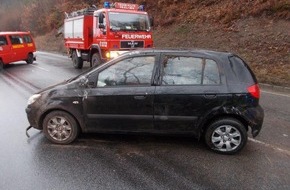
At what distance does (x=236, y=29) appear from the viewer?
690 inches

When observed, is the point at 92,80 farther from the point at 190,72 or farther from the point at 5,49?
the point at 5,49

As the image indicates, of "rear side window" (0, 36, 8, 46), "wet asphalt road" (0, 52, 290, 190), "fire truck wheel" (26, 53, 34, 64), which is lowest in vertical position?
"fire truck wheel" (26, 53, 34, 64)

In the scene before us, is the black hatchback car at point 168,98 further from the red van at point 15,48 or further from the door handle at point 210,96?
the red van at point 15,48

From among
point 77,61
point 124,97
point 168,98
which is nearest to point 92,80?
point 124,97

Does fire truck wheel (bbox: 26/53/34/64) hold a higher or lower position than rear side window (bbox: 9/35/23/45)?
lower

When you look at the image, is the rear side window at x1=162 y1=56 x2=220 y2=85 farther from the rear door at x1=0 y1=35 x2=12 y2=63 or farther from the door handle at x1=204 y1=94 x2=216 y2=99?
the rear door at x1=0 y1=35 x2=12 y2=63

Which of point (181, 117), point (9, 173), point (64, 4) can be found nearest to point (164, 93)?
point (181, 117)

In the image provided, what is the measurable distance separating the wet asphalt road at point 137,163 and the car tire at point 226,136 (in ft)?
0.46

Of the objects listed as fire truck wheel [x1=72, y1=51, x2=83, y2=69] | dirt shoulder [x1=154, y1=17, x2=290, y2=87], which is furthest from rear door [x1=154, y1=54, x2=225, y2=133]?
fire truck wheel [x1=72, y1=51, x2=83, y2=69]

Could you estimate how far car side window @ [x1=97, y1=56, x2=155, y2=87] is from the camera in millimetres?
5203

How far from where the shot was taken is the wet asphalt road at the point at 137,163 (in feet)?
13.8

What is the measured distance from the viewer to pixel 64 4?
44406 mm

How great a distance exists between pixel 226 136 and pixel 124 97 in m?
1.68

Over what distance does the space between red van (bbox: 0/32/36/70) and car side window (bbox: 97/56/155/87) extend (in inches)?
534
